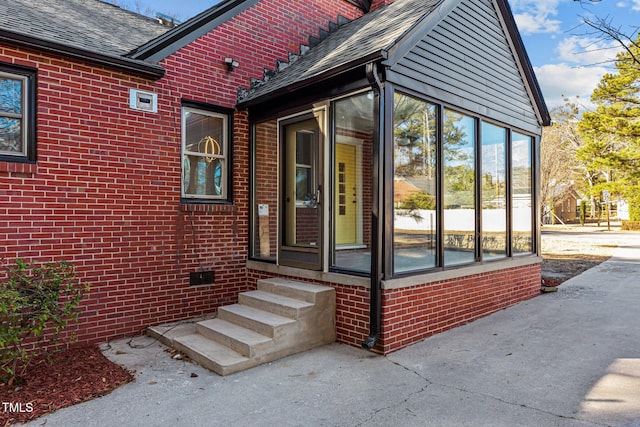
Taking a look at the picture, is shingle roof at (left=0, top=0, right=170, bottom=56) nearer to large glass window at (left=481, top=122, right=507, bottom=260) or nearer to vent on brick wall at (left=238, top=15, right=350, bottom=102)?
vent on brick wall at (left=238, top=15, right=350, bottom=102)

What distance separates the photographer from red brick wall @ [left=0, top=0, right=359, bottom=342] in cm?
439

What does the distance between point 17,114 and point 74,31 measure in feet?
4.88

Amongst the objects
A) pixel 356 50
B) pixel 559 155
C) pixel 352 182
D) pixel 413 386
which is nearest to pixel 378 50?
pixel 356 50

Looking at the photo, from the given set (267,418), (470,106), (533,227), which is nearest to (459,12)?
(470,106)

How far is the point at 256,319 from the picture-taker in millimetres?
4496

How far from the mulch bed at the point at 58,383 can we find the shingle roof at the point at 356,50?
3.77 metres

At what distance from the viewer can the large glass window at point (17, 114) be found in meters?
4.27

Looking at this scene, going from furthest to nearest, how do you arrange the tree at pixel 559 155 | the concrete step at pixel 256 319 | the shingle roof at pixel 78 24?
the tree at pixel 559 155 < the shingle roof at pixel 78 24 < the concrete step at pixel 256 319

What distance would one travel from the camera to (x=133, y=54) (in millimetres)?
5109

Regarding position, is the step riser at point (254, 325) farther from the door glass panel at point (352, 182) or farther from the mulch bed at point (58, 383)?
the mulch bed at point (58, 383)

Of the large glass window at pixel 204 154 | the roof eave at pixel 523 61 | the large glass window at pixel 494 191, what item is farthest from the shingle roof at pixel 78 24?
the roof eave at pixel 523 61

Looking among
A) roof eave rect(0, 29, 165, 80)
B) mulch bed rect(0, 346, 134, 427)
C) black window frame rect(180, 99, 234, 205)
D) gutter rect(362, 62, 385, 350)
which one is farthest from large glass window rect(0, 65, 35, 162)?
gutter rect(362, 62, 385, 350)

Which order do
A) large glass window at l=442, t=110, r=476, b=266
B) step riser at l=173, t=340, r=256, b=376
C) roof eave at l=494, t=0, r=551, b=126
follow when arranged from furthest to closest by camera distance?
roof eave at l=494, t=0, r=551, b=126
large glass window at l=442, t=110, r=476, b=266
step riser at l=173, t=340, r=256, b=376

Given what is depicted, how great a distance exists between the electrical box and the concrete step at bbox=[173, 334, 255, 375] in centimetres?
287
